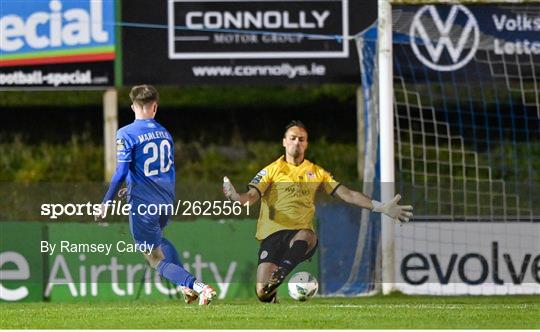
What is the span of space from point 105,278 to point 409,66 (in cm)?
506

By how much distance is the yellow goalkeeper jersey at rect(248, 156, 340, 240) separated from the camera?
1490 centimetres

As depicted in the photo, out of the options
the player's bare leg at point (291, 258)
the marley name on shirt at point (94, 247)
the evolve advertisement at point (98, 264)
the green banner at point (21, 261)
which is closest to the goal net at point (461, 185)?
the evolve advertisement at point (98, 264)

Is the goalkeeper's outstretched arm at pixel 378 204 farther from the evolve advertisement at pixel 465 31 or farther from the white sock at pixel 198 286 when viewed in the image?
the evolve advertisement at pixel 465 31

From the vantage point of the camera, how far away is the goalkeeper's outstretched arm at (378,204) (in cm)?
1532

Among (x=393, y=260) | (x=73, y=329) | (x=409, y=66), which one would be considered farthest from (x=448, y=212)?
(x=73, y=329)

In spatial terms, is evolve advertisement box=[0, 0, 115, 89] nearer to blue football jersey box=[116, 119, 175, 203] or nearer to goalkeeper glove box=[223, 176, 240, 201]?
goalkeeper glove box=[223, 176, 240, 201]

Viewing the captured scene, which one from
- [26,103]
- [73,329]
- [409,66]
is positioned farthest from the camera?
[26,103]

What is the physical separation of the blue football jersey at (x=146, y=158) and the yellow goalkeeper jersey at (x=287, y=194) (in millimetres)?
1204

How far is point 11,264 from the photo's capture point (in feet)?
56.3

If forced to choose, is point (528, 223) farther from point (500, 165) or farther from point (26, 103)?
point (26, 103)

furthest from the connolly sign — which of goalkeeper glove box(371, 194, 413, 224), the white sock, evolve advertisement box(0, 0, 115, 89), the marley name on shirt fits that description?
the white sock

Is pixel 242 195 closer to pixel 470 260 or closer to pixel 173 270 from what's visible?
pixel 173 270

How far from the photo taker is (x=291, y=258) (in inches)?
585

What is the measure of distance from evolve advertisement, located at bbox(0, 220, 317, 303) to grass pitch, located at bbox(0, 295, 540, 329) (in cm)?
113
